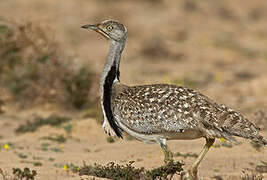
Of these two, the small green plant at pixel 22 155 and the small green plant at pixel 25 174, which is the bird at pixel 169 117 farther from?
the small green plant at pixel 22 155

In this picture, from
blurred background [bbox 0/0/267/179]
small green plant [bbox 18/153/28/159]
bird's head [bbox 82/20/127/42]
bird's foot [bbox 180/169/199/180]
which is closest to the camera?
bird's foot [bbox 180/169/199/180]

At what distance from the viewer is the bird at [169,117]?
18.9ft

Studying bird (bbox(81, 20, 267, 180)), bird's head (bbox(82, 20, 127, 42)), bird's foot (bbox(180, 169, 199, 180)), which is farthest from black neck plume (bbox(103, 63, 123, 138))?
bird's foot (bbox(180, 169, 199, 180))

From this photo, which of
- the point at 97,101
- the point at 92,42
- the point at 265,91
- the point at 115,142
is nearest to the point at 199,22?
the point at 92,42

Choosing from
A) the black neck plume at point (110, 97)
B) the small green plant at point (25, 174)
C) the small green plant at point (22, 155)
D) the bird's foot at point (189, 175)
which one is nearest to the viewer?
the small green plant at point (25, 174)

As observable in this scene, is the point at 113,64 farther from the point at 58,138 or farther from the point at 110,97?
the point at 58,138

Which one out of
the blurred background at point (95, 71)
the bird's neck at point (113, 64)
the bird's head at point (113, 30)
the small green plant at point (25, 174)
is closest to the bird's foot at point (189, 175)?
the blurred background at point (95, 71)

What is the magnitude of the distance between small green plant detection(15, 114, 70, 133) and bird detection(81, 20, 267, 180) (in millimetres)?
3935

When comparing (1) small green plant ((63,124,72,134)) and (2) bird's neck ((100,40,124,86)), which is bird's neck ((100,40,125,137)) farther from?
(1) small green plant ((63,124,72,134))

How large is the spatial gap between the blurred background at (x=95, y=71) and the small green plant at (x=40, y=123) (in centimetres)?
2

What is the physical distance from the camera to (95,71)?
478 inches

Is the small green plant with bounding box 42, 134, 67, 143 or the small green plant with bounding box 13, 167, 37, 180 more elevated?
the small green plant with bounding box 13, 167, 37, 180

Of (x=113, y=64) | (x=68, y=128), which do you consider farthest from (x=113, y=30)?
(x=68, y=128)

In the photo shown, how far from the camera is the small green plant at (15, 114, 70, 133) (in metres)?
10.1
